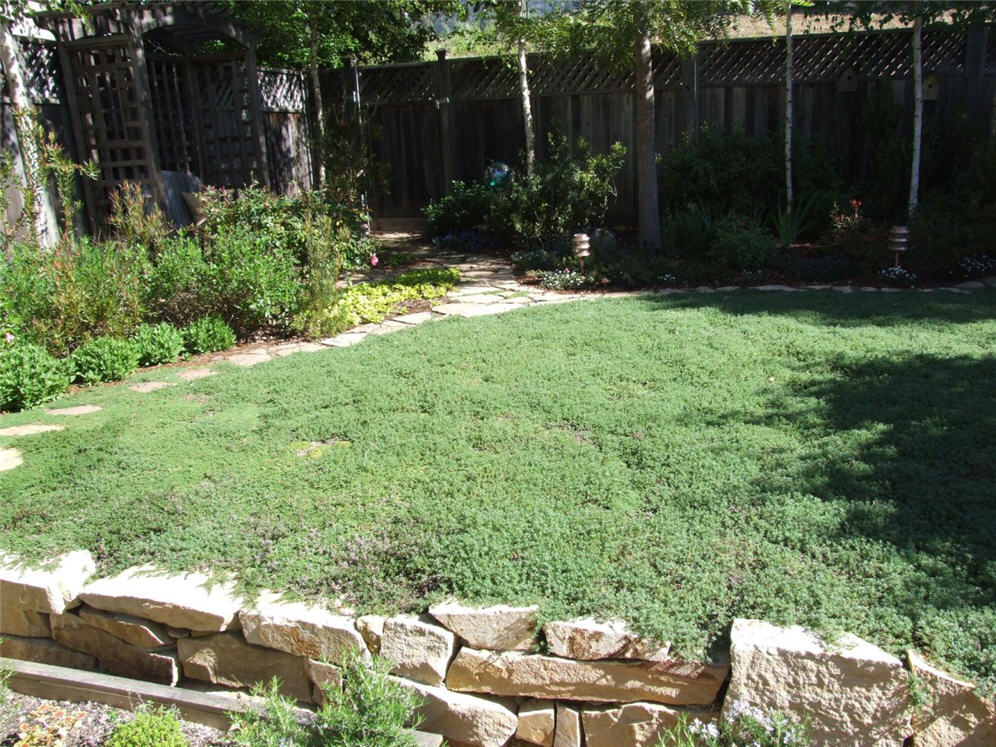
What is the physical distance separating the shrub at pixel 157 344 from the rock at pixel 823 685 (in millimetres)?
4330

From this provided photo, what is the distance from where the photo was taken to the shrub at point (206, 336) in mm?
5625

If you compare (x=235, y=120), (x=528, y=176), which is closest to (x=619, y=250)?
(x=528, y=176)

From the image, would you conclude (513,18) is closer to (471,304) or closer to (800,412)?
(471,304)

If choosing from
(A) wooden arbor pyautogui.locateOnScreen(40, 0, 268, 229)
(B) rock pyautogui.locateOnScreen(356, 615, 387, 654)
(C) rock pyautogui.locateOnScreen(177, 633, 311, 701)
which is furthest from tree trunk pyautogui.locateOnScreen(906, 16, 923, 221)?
(A) wooden arbor pyautogui.locateOnScreen(40, 0, 268, 229)

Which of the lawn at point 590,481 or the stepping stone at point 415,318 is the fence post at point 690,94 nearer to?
the stepping stone at point 415,318

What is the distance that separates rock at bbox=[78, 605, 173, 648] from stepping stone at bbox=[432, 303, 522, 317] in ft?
12.3

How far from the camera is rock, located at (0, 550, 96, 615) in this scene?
9.73 ft

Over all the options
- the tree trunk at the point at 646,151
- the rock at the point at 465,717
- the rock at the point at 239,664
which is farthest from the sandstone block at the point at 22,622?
the tree trunk at the point at 646,151

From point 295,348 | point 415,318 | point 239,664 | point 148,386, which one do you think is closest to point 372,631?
point 239,664

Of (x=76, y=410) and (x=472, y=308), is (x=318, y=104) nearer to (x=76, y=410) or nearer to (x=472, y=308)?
(x=472, y=308)

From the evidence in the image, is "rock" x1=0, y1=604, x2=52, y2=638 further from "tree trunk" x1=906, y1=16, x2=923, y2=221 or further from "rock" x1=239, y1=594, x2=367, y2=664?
"tree trunk" x1=906, y1=16, x2=923, y2=221

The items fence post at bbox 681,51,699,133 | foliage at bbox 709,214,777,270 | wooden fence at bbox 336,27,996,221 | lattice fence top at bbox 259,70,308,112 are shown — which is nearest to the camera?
foliage at bbox 709,214,777,270

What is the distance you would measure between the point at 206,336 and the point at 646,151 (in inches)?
184

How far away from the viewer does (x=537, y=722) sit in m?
2.64
